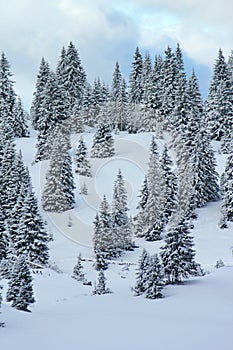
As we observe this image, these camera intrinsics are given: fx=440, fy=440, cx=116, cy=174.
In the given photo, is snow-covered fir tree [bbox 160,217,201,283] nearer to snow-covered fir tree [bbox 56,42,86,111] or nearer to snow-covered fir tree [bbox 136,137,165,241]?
snow-covered fir tree [bbox 136,137,165,241]

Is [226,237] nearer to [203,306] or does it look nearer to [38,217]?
[38,217]

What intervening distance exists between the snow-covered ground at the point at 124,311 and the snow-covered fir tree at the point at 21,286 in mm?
532

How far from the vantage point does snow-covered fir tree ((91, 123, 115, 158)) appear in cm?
5731

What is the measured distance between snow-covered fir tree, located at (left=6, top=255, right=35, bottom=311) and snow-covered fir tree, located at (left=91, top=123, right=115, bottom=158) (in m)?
41.1

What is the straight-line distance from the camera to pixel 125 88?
7719 cm

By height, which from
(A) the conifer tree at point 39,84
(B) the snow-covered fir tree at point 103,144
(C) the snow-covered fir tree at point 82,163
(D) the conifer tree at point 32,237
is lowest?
(D) the conifer tree at point 32,237

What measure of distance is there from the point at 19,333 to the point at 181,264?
41.1 feet

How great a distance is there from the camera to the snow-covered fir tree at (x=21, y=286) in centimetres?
1541

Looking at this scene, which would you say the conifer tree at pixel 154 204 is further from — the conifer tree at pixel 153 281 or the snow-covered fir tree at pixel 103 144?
the conifer tree at pixel 153 281

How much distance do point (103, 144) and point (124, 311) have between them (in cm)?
4258

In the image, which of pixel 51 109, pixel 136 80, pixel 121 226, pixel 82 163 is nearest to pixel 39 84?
pixel 51 109

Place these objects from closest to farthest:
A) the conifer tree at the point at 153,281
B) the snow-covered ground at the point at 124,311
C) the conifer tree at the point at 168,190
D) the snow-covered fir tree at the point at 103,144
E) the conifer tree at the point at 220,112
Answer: the snow-covered ground at the point at 124,311
the conifer tree at the point at 153,281
the conifer tree at the point at 168,190
the snow-covered fir tree at the point at 103,144
the conifer tree at the point at 220,112

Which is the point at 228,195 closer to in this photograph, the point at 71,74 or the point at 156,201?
the point at 156,201

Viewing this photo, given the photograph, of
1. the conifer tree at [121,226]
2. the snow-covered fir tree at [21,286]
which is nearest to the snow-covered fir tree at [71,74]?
the conifer tree at [121,226]
